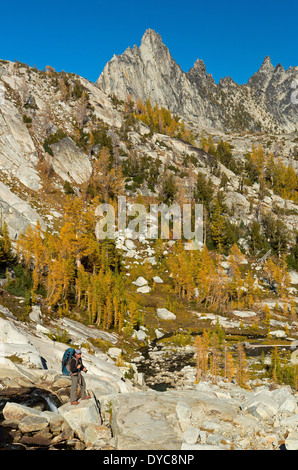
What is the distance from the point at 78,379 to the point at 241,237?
80343 millimetres

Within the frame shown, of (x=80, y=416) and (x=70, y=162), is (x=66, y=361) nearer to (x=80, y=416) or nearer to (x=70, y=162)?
(x=80, y=416)

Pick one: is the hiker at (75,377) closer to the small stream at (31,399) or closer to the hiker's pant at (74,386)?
the hiker's pant at (74,386)

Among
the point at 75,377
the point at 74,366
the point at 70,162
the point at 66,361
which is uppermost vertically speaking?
the point at 70,162

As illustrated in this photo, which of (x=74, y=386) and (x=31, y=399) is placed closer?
(x=74, y=386)

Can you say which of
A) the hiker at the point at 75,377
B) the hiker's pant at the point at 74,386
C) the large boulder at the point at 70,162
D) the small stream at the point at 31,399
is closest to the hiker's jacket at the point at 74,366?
the hiker at the point at 75,377

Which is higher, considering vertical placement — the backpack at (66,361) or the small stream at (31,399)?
the backpack at (66,361)

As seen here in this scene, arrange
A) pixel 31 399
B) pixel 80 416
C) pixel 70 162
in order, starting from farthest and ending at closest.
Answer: pixel 70 162 < pixel 31 399 < pixel 80 416

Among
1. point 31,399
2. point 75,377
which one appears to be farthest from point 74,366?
point 31,399

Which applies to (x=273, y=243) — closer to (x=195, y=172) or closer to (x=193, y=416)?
(x=195, y=172)

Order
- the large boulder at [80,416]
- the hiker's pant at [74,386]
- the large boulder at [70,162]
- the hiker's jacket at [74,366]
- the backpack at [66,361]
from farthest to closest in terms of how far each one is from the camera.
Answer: the large boulder at [70,162] → the backpack at [66,361] → the hiker's jacket at [74,366] → the hiker's pant at [74,386] → the large boulder at [80,416]

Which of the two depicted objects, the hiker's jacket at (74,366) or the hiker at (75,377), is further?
the hiker's jacket at (74,366)

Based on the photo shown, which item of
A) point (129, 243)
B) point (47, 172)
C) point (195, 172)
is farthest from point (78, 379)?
point (195, 172)

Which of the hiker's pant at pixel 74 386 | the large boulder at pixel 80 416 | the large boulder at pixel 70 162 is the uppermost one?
the large boulder at pixel 70 162

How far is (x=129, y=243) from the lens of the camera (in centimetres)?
7600
